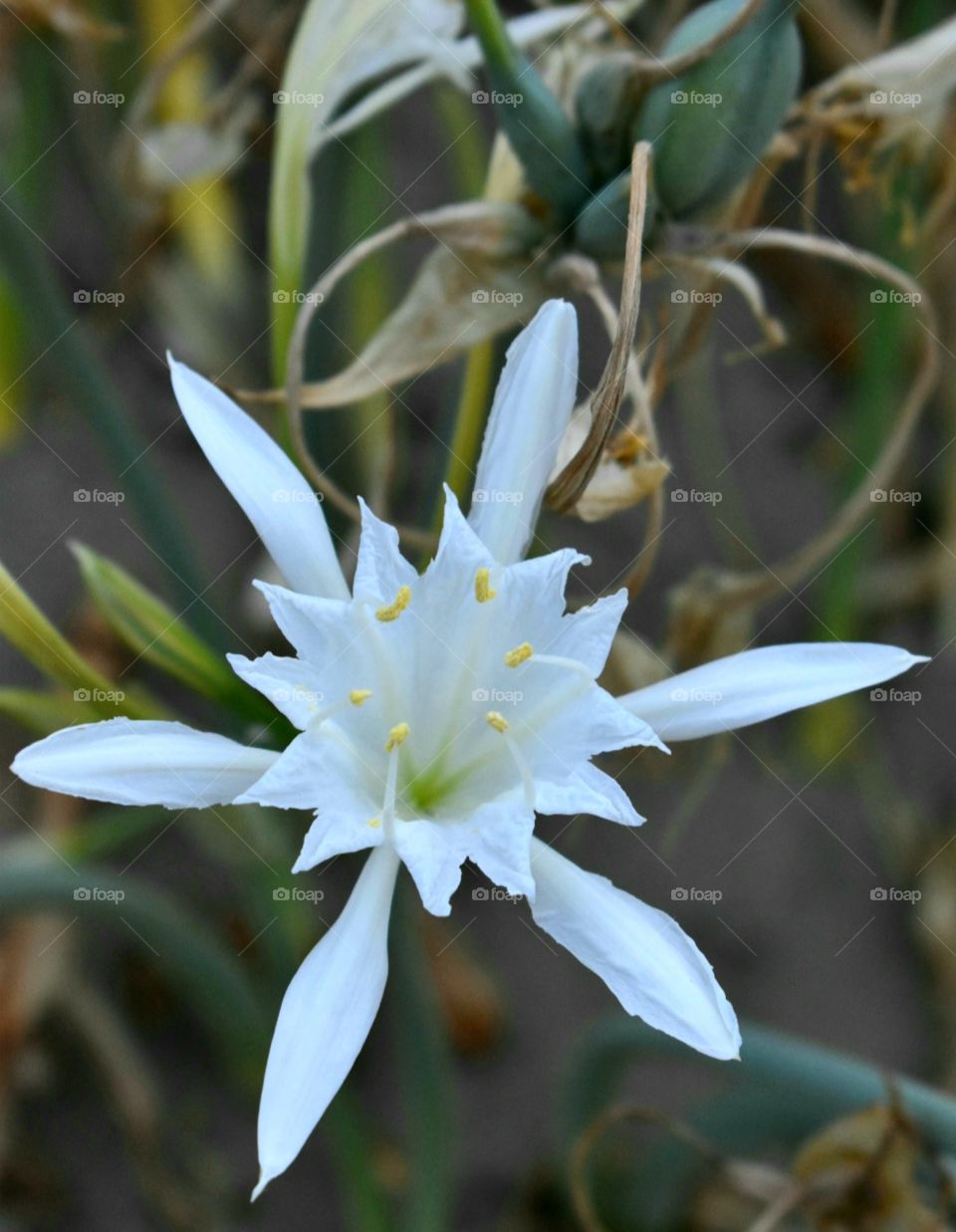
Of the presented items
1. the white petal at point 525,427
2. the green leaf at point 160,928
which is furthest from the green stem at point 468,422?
the green leaf at point 160,928

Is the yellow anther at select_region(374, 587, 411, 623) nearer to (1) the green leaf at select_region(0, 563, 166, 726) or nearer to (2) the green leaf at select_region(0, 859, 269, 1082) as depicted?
(1) the green leaf at select_region(0, 563, 166, 726)

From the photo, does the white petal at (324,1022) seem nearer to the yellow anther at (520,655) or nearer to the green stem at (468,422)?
the yellow anther at (520,655)

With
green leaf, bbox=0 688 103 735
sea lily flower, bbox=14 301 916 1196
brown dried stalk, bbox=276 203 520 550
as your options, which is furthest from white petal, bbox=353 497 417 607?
green leaf, bbox=0 688 103 735

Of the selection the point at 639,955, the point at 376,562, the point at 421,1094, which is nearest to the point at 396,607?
the point at 376,562

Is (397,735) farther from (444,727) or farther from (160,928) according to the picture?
(160,928)

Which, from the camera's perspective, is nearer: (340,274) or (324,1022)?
(324,1022)
